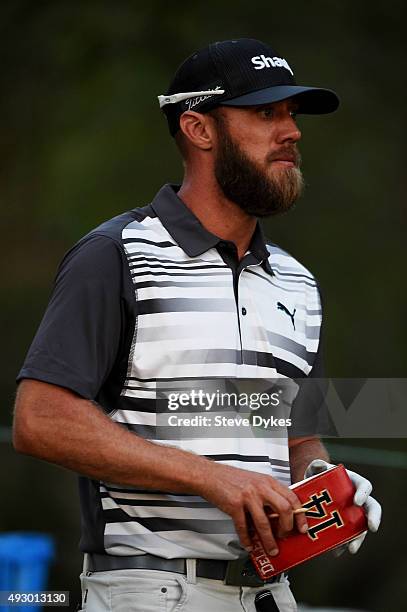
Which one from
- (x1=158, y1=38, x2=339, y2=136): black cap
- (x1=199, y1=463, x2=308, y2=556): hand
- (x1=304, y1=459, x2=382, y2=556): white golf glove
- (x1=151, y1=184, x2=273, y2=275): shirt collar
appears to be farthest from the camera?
(x1=158, y1=38, x2=339, y2=136): black cap

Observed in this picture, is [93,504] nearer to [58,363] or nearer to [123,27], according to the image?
[58,363]

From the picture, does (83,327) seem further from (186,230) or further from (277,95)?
(277,95)

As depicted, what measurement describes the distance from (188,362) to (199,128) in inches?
27.7

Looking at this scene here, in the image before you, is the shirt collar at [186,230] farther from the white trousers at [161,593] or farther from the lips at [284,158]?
the white trousers at [161,593]

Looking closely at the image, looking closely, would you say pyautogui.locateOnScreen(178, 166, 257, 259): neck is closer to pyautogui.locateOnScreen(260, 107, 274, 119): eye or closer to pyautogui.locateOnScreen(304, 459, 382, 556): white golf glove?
pyautogui.locateOnScreen(260, 107, 274, 119): eye

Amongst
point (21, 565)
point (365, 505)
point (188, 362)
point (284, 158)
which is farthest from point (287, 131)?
point (21, 565)

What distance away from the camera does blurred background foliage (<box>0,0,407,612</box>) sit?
741 cm

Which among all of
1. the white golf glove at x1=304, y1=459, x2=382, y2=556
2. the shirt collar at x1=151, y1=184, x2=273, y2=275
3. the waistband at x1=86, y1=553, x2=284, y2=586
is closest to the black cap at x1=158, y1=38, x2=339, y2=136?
the shirt collar at x1=151, y1=184, x2=273, y2=275

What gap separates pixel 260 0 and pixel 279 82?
4.81m

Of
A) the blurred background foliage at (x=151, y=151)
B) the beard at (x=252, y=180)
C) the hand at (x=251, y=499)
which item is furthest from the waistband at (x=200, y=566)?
the blurred background foliage at (x=151, y=151)

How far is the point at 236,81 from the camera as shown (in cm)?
320

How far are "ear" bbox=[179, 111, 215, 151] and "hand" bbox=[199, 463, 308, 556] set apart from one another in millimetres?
947

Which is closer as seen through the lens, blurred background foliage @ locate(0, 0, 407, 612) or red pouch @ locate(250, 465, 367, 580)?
red pouch @ locate(250, 465, 367, 580)

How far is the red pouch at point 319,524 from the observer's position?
2.76m
